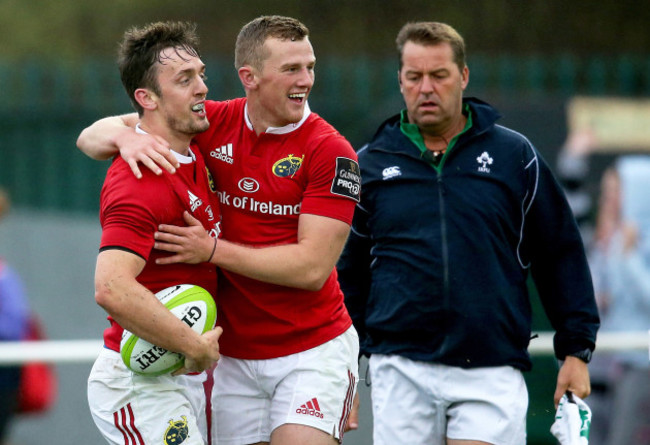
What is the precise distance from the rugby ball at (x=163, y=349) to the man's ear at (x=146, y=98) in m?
0.75

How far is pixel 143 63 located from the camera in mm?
4098

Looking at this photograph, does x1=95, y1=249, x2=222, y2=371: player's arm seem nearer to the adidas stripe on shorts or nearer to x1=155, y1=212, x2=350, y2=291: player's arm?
x1=155, y1=212, x2=350, y2=291: player's arm

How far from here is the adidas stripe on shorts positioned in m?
4.26

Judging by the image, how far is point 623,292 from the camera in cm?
752

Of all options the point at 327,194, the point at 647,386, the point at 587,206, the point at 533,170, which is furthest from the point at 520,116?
the point at 327,194

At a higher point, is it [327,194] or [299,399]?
A: [327,194]

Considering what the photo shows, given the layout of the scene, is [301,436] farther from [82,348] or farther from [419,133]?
[82,348]

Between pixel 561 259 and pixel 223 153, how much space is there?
170 cm

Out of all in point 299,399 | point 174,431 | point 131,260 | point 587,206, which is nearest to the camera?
point 131,260

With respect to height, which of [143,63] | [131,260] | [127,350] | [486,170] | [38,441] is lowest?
[38,441]

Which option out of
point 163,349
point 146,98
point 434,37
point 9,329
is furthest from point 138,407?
point 9,329

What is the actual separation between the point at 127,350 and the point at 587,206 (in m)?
5.03

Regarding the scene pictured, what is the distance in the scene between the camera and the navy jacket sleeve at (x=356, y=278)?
5.10 meters

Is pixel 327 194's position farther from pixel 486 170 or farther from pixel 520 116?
pixel 520 116
